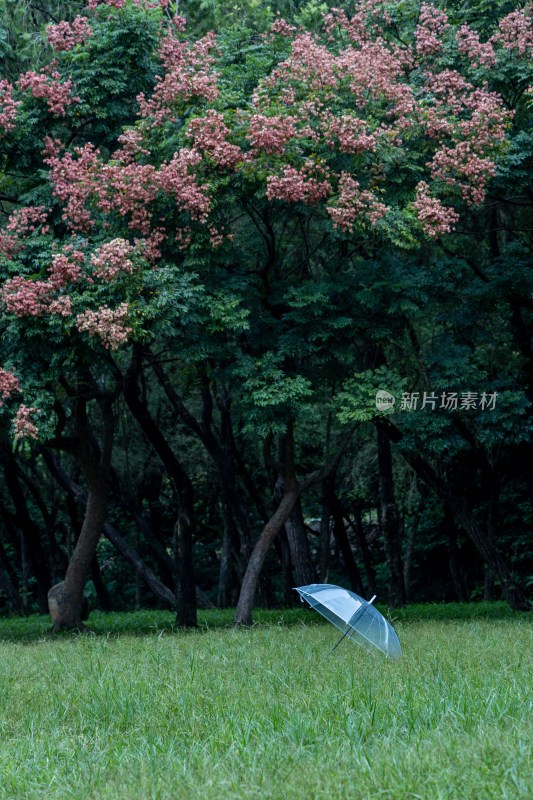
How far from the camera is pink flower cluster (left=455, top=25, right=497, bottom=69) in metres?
12.8

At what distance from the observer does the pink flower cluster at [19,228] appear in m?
11.9

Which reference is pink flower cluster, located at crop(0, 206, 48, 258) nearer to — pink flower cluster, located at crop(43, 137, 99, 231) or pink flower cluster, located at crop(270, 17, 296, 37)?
pink flower cluster, located at crop(43, 137, 99, 231)

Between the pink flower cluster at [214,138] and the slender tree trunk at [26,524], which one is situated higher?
the pink flower cluster at [214,138]

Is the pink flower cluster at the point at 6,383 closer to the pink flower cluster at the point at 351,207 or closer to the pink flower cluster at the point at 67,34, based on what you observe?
the pink flower cluster at the point at 351,207

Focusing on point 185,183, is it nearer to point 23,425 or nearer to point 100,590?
point 23,425

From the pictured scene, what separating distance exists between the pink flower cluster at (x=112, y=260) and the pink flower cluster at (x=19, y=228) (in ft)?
5.23

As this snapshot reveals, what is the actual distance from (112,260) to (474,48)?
657 centimetres

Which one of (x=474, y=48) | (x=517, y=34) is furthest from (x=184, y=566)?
(x=517, y=34)

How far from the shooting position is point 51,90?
12469 mm

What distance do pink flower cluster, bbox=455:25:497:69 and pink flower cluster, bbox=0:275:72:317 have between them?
7252 mm

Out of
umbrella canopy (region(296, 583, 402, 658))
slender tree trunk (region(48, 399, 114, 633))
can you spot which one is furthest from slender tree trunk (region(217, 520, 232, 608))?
umbrella canopy (region(296, 583, 402, 658))

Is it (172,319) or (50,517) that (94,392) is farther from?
(50,517)

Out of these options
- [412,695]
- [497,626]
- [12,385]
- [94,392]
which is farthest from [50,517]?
[412,695]

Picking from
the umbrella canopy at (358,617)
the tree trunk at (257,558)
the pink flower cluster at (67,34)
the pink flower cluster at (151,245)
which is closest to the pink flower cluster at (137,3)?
the pink flower cluster at (67,34)
